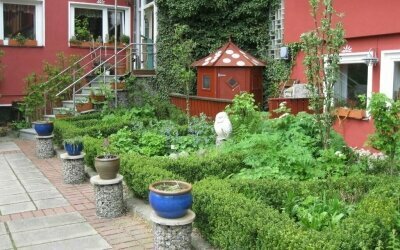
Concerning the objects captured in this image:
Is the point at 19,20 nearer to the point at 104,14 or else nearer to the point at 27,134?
the point at 104,14

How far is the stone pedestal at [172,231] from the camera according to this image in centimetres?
424

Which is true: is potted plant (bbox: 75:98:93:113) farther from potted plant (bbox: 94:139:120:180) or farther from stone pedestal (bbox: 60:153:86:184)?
potted plant (bbox: 94:139:120:180)

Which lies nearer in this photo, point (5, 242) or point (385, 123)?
point (5, 242)

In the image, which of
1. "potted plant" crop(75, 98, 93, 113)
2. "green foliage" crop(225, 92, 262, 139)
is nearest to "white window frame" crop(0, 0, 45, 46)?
"potted plant" crop(75, 98, 93, 113)

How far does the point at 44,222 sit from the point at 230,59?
7.98 meters

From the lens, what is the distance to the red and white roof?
487 inches

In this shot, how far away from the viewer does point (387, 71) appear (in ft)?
29.3

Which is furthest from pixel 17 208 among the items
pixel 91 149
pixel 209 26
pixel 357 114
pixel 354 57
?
pixel 209 26

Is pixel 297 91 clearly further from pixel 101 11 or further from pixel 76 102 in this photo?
pixel 101 11

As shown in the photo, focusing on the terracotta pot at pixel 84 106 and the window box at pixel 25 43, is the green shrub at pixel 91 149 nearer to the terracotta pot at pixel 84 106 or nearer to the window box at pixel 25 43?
the terracotta pot at pixel 84 106

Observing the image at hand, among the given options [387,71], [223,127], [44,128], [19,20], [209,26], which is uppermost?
[19,20]

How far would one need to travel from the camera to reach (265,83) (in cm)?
1312

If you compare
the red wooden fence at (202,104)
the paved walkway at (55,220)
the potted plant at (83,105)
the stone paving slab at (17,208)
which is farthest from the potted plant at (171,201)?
the potted plant at (83,105)

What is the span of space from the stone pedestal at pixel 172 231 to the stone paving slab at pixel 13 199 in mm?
3268
